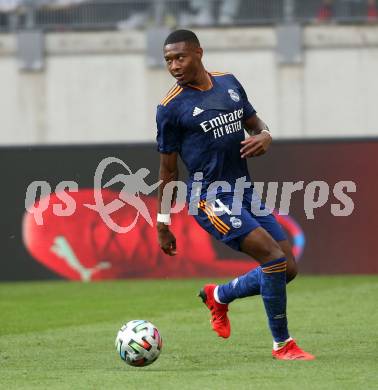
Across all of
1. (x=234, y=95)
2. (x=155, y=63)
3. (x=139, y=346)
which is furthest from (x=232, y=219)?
(x=155, y=63)

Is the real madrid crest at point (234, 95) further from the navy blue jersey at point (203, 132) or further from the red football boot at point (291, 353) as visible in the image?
the red football boot at point (291, 353)

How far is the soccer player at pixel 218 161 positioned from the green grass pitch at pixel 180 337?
55 centimetres

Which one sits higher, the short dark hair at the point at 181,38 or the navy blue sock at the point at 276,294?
the short dark hair at the point at 181,38

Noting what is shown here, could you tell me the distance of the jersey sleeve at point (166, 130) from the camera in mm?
8867

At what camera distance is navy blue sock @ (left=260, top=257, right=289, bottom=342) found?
8.83 m

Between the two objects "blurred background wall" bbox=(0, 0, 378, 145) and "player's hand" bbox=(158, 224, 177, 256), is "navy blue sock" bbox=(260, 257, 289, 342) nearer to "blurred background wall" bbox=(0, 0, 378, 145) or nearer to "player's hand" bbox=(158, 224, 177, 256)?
"player's hand" bbox=(158, 224, 177, 256)

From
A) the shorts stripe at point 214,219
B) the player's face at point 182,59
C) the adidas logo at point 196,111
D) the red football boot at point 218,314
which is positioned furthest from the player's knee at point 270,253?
the player's face at point 182,59

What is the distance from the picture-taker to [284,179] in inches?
693

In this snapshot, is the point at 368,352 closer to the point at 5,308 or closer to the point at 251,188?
the point at 251,188

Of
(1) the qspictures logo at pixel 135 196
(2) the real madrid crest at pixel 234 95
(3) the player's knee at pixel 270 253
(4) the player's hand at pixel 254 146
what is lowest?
(1) the qspictures logo at pixel 135 196

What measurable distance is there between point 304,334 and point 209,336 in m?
0.86

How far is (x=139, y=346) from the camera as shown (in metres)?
8.35

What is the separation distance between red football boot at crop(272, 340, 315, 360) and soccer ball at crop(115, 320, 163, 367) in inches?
38.6

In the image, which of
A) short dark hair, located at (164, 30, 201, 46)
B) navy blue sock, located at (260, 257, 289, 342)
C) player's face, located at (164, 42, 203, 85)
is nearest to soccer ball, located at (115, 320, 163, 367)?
navy blue sock, located at (260, 257, 289, 342)
